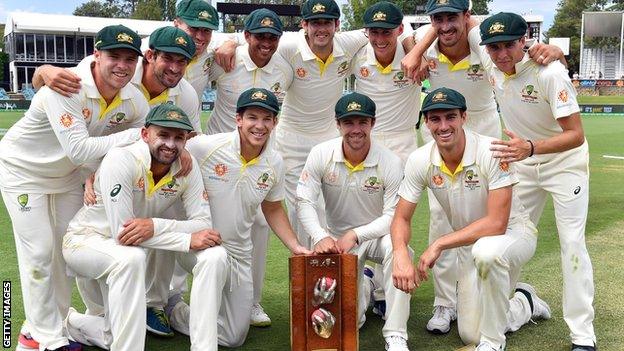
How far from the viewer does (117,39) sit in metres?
4.37

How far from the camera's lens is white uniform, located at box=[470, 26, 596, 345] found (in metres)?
4.60

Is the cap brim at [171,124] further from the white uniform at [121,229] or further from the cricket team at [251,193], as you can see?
the white uniform at [121,229]

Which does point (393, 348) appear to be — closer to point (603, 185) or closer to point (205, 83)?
point (205, 83)

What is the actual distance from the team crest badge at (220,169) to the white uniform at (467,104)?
1516 mm

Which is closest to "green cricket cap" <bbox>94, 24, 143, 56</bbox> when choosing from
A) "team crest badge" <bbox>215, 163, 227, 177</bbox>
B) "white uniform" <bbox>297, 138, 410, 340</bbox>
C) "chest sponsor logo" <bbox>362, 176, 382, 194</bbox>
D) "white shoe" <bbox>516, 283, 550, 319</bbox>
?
"team crest badge" <bbox>215, 163, 227, 177</bbox>

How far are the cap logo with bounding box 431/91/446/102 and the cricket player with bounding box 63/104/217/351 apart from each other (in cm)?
150

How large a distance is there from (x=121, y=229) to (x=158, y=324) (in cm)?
105

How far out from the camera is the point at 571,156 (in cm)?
474

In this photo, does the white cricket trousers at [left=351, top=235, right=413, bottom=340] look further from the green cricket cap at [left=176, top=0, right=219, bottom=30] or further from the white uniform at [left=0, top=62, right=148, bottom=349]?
the green cricket cap at [left=176, top=0, right=219, bottom=30]

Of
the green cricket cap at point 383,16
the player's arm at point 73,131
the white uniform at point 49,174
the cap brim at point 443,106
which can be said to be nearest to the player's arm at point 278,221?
the white uniform at point 49,174

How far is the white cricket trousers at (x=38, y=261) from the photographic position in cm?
452

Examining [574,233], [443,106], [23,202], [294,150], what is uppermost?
[443,106]

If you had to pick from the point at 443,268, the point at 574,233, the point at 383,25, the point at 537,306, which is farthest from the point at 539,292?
the point at 383,25

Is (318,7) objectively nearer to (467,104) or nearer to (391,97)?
(391,97)
